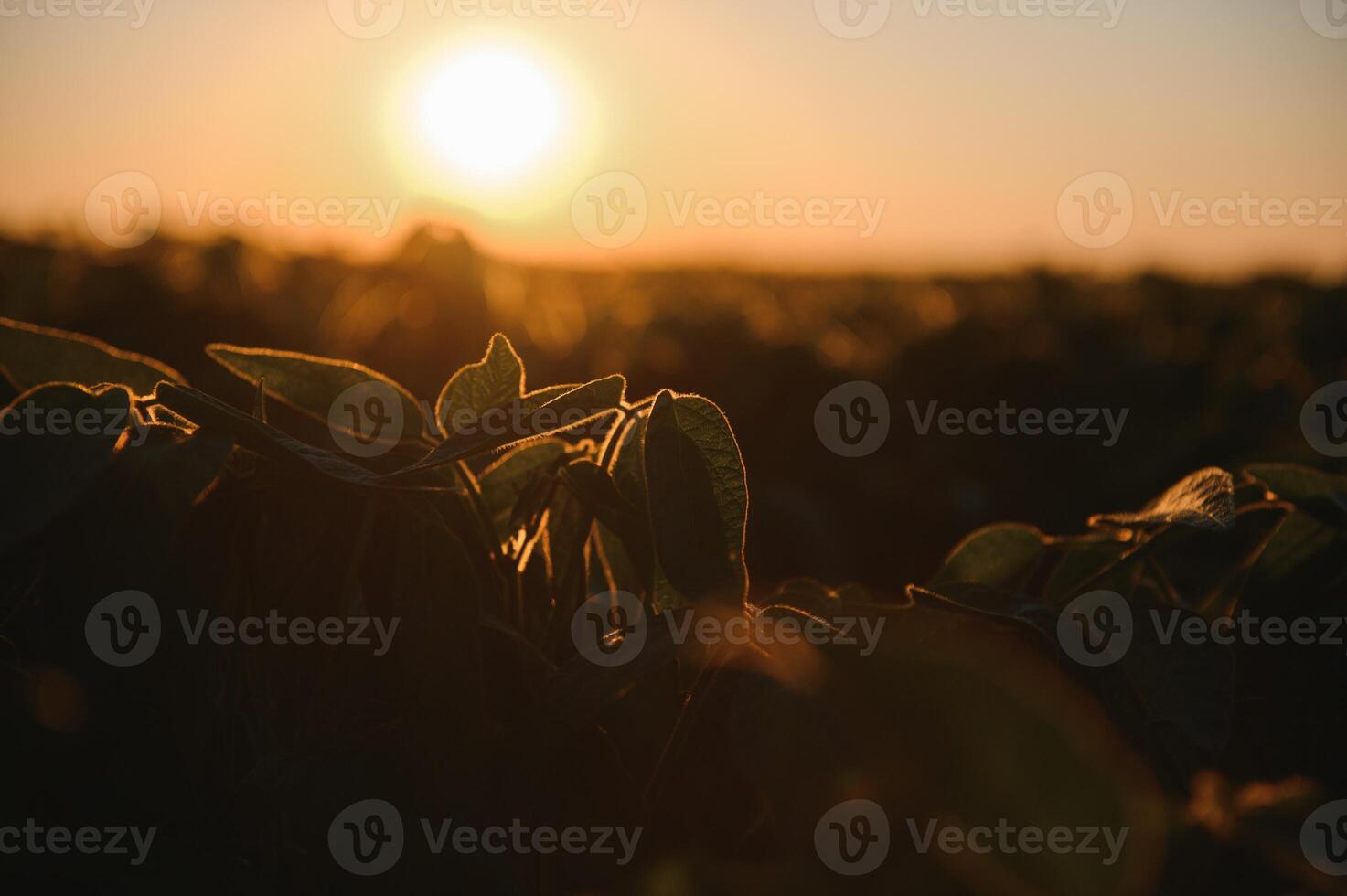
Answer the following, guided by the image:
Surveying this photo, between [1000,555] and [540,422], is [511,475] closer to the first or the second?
[540,422]

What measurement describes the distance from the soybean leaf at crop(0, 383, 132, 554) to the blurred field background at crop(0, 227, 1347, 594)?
2.87 ft

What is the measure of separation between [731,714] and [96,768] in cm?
25

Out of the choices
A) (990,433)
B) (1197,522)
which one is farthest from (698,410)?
(990,433)

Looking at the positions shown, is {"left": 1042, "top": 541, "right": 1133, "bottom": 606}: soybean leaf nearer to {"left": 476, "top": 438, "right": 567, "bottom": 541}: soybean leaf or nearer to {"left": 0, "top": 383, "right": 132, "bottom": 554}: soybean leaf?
{"left": 476, "top": 438, "right": 567, "bottom": 541}: soybean leaf

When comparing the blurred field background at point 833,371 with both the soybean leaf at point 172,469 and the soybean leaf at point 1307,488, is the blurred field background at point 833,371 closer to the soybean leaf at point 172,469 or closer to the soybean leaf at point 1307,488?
the soybean leaf at point 1307,488

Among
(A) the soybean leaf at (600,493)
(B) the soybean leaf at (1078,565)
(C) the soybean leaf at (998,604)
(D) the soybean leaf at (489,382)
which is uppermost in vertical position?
(D) the soybean leaf at (489,382)

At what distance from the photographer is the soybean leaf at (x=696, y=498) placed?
387 millimetres

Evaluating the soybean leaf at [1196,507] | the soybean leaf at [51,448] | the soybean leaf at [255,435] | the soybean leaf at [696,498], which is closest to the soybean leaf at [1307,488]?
the soybean leaf at [1196,507]

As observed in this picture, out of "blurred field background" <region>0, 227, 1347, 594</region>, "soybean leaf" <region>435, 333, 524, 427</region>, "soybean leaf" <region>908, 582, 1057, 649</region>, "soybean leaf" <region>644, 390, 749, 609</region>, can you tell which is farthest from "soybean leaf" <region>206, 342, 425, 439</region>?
"blurred field background" <region>0, 227, 1347, 594</region>

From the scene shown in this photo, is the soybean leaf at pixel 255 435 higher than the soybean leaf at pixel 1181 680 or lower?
higher

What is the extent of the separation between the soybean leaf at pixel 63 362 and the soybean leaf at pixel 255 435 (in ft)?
0.52

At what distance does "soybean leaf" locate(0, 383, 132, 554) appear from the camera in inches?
13.6

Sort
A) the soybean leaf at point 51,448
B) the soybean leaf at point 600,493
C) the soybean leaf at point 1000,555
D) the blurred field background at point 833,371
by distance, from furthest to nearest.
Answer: the blurred field background at point 833,371
the soybean leaf at point 1000,555
the soybean leaf at point 600,493
the soybean leaf at point 51,448

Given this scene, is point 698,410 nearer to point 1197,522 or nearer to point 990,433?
point 1197,522
